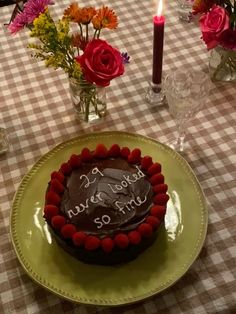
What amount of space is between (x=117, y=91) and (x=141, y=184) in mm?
404

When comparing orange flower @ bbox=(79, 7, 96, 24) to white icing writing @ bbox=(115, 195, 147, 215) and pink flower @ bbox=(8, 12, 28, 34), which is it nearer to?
pink flower @ bbox=(8, 12, 28, 34)

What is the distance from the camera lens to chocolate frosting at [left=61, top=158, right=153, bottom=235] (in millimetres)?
771

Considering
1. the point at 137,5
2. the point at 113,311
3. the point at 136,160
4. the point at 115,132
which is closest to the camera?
the point at 113,311

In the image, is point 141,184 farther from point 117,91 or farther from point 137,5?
point 137,5

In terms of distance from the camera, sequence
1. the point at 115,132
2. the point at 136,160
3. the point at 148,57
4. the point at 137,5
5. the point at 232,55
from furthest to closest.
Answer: the point at 137,5, the point at 148,57, the point at 232,55, the point at 115,132, the point at 136,160

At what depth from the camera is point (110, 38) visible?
51.1 inches

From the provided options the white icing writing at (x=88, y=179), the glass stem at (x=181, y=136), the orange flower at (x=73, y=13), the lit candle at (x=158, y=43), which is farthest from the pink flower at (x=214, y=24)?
the white icing writing at (x=88, y=179)

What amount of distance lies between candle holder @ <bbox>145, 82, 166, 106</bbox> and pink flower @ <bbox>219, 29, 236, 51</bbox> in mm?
191

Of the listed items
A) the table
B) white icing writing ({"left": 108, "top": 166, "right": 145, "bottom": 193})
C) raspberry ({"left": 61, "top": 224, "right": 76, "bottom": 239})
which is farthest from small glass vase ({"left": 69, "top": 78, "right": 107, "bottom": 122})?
raspberry ({"left": 61, "top": 224, "right": 76, "bottom": 239})

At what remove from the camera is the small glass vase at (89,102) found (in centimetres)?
98

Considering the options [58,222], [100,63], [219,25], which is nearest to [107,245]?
[58,222]

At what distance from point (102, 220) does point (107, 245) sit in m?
0.06

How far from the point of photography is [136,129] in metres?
1.06

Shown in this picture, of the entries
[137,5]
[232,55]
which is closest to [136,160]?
[232,55]
